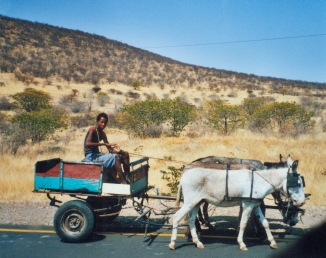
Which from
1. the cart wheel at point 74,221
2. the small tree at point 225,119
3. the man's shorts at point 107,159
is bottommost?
the cart wheel at point 74,221

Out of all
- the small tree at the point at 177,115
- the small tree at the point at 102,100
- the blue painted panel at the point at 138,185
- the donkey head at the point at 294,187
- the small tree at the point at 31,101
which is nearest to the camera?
the donkey head at the point at 294,187

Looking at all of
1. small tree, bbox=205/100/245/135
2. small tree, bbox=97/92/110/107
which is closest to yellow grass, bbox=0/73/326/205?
small tree, bbox=205/100/245/135

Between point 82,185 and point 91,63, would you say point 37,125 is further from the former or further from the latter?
point 91,63

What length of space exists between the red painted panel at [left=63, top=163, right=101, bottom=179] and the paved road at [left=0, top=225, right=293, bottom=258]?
4.49 ft

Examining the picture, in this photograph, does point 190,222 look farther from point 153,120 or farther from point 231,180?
point 153,120

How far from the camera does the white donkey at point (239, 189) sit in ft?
20.2

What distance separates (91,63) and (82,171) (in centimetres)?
5637

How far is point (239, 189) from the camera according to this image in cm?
621

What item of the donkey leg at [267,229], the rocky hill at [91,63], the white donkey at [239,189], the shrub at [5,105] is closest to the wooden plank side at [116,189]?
the white donkey at [239,189]

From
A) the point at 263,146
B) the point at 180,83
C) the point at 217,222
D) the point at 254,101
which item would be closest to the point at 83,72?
the point at 180,83

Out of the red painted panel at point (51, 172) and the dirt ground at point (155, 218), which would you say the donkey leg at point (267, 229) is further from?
the red painted panel at point (51, 172)

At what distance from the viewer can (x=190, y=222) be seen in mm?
6410

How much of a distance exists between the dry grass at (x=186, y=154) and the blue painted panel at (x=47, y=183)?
3.77m

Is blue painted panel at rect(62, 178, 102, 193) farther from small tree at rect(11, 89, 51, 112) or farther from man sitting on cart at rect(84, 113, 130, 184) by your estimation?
small tree at rect(11, 89, 51, 112)
